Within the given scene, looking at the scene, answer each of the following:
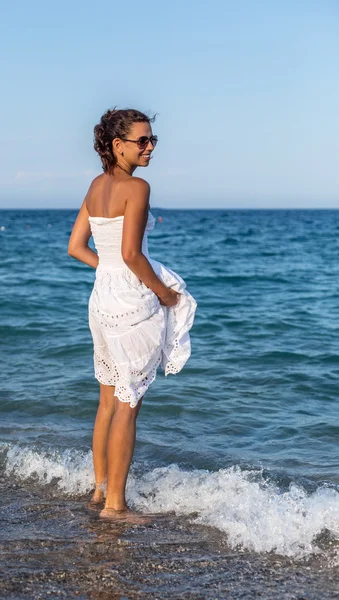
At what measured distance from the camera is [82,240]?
A: 4207 millimetres

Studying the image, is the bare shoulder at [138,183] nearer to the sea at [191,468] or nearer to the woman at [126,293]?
the woman at [126,293]

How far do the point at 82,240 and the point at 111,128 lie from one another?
0.73 m

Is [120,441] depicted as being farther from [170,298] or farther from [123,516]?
[170,298]

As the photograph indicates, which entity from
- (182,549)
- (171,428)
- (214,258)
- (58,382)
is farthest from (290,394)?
(214,258)

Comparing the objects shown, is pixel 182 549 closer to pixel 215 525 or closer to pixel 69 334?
pixel 215 525

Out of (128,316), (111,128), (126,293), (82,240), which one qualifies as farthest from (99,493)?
(111,128)

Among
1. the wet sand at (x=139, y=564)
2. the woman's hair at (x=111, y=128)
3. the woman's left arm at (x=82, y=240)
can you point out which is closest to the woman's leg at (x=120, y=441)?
the wet sand at (x=139, y=564)

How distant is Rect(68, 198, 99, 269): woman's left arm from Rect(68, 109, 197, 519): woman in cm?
6

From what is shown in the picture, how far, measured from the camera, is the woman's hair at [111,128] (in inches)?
148

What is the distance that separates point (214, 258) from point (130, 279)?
777 inches

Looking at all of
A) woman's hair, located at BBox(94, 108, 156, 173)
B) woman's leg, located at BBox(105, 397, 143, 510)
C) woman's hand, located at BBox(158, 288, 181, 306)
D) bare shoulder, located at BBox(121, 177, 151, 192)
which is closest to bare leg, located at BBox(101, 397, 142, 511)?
woman's leg, located at BBox(105, 397, 143, 510)

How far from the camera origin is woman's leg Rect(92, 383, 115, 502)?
4188mm

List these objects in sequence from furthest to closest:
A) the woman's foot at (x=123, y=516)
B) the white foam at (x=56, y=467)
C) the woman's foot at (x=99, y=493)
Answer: the white foam at (x=56, y=467) → the woman's foot at (x=99, y=493) → the woman's foot at (x=123, y=516)

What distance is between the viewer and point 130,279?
383 centimetres
